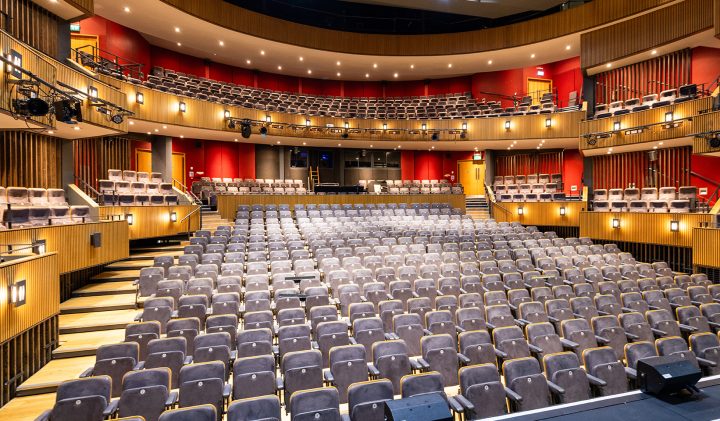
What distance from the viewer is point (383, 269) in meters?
6.33

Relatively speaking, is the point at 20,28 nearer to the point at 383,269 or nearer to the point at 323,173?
the point at 383,269

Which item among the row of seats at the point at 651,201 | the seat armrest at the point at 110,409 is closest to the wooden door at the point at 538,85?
the row of seats at the point at 651,201

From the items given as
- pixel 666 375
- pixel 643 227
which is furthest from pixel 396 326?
pixel 643 227

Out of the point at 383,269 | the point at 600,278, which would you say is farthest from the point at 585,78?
the point at 383,269

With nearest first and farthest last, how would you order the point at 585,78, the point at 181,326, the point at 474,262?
1. the point at 181,326
2. the point at 474,262
3. the point at 585,78

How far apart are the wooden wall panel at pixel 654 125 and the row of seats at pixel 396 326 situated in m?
3.17

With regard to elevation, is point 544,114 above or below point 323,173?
above

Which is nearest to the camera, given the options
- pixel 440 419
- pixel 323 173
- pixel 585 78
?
pixel 440 419

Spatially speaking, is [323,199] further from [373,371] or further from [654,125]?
[373,371]

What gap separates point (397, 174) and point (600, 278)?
11207 millimetres

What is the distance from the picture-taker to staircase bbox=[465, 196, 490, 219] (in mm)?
13914

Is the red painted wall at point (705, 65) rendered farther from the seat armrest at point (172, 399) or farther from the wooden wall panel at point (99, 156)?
the wooden wall panel at point (99, 156)

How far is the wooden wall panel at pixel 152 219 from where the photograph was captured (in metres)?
7.55

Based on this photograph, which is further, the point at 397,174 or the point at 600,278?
the point at 397,174
